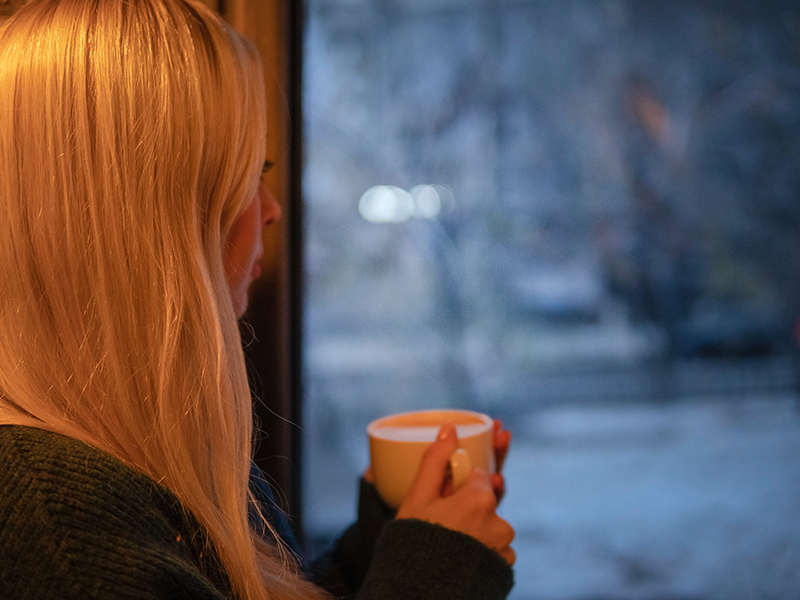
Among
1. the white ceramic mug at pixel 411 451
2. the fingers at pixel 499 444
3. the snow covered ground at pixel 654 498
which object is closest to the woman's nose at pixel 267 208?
the white ceramic mug at pixel 411 451

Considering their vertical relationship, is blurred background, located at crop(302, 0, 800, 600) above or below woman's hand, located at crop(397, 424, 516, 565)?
above

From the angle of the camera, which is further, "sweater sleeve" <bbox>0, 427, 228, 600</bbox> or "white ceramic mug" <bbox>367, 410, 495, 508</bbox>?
"white ceramic mug" <bbox>367, 410, 495, 508</bbox>

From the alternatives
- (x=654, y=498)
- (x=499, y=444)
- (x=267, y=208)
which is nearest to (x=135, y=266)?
(x=267, y=208)

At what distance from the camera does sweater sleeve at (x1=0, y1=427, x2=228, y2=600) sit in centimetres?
43

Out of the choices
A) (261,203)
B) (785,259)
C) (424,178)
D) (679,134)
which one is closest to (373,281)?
(424,178)

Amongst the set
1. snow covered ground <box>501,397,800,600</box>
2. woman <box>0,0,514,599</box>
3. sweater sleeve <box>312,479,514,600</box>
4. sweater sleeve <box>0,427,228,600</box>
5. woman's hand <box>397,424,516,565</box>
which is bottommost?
snow covered ground <box>501,397,800,600</box>

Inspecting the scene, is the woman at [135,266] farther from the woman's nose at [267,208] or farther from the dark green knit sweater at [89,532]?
the woman's nose at [267,208]

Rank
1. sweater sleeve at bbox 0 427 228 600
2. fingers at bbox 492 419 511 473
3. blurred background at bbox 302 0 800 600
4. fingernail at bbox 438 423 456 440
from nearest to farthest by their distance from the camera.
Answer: sweater sleeve at bbox 0 427 228 600 → fingernail at bbox 438 423 456 440 → fingers at bbox 492 419 511 473 → blurred background at bbox 302 0 800 600

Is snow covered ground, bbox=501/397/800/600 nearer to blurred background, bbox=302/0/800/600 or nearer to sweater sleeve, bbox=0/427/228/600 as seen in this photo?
blurred background, bbox=302/0/800/600

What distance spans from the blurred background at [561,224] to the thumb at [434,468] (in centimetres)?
47

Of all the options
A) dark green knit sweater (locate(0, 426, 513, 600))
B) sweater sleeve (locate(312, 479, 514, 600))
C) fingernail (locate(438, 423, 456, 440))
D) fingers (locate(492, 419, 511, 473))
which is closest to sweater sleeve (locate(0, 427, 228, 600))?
dark green knit sweater (locate(0, 426, 513, 600))

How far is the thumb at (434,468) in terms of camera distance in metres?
0.62

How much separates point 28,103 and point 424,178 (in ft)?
2.24

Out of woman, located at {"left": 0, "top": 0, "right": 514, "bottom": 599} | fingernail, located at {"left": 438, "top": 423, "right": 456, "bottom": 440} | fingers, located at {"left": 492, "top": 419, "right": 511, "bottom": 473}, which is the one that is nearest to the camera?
woman, located at {"left": 0, "top": 0, "right": 514, "bottom": 599}
